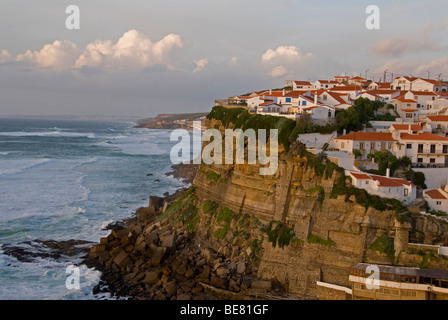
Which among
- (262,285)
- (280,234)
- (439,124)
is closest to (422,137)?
(439,124)

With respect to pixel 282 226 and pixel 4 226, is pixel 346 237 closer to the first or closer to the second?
pixel 282 226

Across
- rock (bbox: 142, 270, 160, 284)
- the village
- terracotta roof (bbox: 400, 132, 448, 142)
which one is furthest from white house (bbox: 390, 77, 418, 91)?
rock (bbox: 142, 270, 160, 284)

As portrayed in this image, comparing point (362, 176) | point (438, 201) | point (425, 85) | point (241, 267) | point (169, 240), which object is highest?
point (425, 85)

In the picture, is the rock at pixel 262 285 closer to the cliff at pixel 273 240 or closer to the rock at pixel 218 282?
the cliff at pixel 273 240

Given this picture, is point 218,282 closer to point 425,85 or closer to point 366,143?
point 366,143

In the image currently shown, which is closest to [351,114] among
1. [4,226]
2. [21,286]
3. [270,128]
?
[270,128]

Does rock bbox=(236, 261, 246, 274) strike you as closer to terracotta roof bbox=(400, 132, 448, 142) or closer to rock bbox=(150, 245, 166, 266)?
rock bbox=(150, 245, 166, 266)
